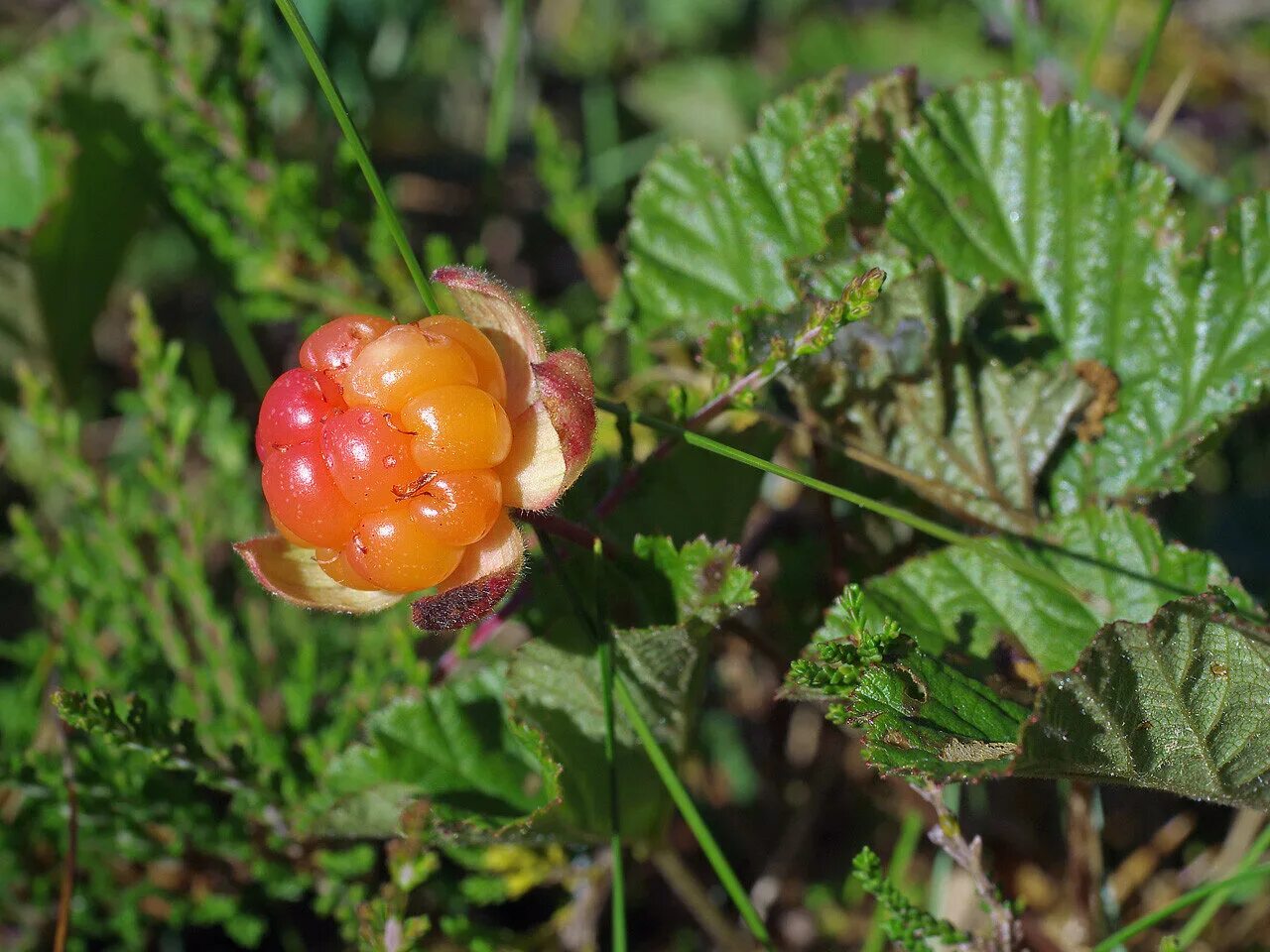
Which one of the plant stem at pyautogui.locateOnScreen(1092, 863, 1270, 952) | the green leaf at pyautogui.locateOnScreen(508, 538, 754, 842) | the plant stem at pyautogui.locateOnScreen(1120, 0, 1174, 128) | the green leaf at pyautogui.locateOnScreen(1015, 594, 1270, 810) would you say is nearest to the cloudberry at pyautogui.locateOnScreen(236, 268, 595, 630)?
the green leaf at pyautogui.locateOnScreen(508, 538, 754, 842)

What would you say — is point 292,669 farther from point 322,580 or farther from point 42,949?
point 322,580

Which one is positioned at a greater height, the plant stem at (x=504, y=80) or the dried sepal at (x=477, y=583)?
the plant stem at (x=504, y=80)

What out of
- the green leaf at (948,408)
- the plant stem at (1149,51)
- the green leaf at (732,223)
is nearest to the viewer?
the green leaf at (948,408)

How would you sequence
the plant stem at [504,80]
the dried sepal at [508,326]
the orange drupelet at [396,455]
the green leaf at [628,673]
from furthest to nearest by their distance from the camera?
1. the plant stem at [504,80]
2. the green leaf at [628,673]
3. the dried sepal at [508,326]
4. the orange drupelet at [396,455]

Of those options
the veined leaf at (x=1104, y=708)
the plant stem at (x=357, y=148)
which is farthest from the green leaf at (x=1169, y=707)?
the plant stem at (x=357, y=148)

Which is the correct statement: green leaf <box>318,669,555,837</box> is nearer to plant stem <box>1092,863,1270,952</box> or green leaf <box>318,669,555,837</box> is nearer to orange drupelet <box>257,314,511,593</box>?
orange drupelet <box>257,314,511,593</box>

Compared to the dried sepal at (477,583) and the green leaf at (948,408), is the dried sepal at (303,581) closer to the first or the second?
the dried sepal at (477,583)
